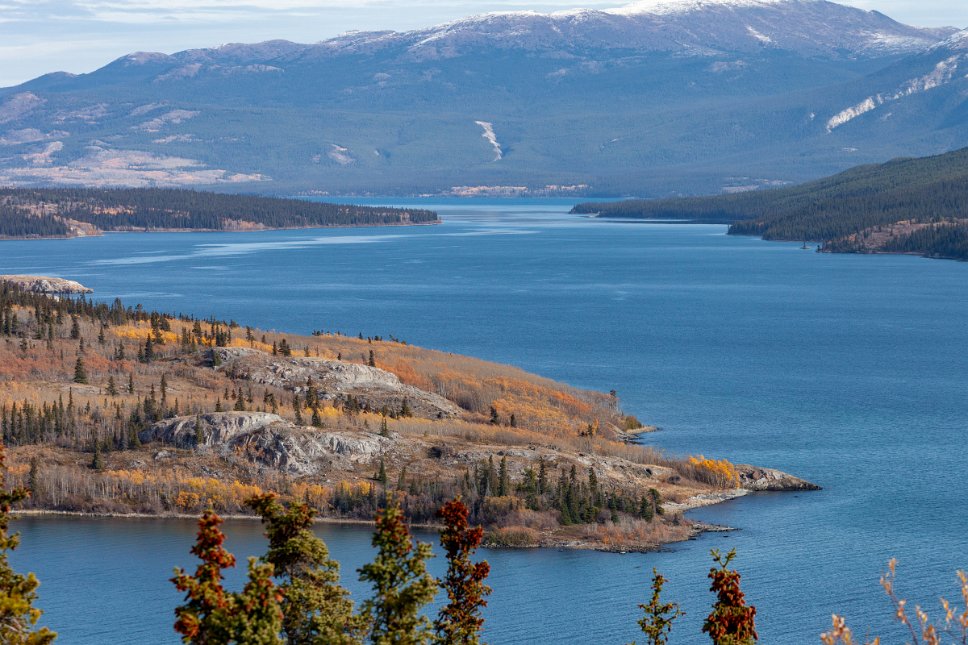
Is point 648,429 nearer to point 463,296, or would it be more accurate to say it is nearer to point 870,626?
point 870,626

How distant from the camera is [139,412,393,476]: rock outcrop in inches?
3051

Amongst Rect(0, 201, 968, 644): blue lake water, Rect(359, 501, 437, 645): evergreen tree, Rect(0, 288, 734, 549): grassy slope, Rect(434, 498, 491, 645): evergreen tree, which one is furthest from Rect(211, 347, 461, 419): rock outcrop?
Rect(359, 501, 437, 645): evergreen tree

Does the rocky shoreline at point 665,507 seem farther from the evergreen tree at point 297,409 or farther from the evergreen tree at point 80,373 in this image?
the evergreen tree at point 80,373

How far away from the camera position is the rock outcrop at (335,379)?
91.9 metres

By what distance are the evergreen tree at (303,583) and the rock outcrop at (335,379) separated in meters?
58.3

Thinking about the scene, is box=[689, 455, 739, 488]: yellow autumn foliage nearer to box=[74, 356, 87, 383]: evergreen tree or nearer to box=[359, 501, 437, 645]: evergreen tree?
box=[74, 356, 87, 383]: evergreen tree

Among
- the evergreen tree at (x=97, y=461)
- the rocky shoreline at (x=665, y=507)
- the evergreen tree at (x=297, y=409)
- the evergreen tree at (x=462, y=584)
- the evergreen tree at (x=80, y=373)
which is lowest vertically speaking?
the rocky shoreline at (x=665, y=507)

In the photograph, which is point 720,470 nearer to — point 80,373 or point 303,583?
point 80,373

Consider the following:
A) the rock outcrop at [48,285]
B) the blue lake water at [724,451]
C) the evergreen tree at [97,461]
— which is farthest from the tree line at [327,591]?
the rock outcrop at [48,285]

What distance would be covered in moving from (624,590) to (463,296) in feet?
422

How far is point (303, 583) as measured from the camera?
31.3m

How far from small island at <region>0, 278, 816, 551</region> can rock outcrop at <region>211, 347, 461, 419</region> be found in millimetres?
142

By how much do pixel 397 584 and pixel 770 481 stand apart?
49.9m

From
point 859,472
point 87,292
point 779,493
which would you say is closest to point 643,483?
point 779,493
